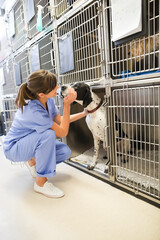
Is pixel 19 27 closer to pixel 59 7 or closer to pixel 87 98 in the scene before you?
pixel 59 7

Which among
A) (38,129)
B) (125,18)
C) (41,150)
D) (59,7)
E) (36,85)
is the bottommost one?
(41,150)

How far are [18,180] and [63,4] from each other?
1.90 metres

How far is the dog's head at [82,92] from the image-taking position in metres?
1.41

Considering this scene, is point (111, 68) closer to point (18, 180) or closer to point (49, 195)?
point (49, 195)

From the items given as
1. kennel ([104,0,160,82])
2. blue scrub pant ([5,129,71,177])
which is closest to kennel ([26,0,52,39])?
kennel ([104,0,160,82])

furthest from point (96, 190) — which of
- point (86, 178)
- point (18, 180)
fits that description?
point (18, 180)

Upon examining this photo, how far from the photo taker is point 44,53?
199 centimetres

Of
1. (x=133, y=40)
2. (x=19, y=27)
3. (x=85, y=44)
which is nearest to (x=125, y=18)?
(x=133, y=40)

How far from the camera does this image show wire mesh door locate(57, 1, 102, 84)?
4.62ft

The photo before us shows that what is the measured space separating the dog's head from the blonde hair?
9.3 inches

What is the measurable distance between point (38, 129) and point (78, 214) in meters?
0.66

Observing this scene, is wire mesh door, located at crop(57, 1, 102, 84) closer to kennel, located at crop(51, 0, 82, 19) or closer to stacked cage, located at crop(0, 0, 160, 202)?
stacked cage, located at crop(0, 0, 160, 202)

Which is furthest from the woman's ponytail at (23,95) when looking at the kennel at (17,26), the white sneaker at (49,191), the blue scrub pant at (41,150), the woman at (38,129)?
the kennel at (17,26)

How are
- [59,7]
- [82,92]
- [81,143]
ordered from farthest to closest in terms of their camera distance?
[81,143]
[59,7]
[82,92]
